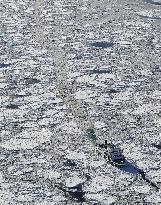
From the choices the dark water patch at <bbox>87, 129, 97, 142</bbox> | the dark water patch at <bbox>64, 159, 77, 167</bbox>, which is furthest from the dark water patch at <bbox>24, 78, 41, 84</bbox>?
the dark water patch at <bbox>64, 159, 77, 167</bbox>

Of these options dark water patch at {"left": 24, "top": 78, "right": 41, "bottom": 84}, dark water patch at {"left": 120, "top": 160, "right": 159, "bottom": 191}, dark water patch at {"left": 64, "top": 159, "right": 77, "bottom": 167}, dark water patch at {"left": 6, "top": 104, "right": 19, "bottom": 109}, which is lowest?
dark water patch at {"left": 64, "top": 159, "right": 77, "bottom": 167}

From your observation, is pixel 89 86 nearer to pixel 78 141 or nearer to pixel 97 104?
pixel 97 104

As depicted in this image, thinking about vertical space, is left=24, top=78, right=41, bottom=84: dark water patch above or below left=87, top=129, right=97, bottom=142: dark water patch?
above

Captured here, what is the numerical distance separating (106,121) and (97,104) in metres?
0.58

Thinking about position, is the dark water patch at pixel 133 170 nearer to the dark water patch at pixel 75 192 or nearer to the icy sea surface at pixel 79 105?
the icy sea surface at pixel 79 105

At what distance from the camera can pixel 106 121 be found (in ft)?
23.1

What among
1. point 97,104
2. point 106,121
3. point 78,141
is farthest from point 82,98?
point 78,141

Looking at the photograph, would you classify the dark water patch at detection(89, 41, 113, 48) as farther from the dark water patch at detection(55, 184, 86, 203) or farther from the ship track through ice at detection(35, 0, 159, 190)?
the dark water patch at detection(55, 184, 86, 203)

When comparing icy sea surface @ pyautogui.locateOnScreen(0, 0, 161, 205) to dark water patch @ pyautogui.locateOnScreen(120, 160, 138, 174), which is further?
dark water patch @ pyautogui.locateOnScreen(120, 160, 138, 174)

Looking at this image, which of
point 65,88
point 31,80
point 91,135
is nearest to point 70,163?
point 91,135

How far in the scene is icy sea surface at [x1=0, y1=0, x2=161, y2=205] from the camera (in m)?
5.64

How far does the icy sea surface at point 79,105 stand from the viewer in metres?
5.64

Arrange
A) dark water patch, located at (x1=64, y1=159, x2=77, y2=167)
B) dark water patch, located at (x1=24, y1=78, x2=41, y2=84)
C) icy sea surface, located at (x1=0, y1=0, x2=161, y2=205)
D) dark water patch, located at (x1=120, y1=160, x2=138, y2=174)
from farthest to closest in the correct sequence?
dark water patch, located at (x1=24, y1=78, x2=41, y2=84) < dark water patch, located at (x1=64, y1=159, x2=77, y2=167) < dark water patch, located at (x1=120, y1=160, x2=138, y2=174) < icy sea surface, located at (x1=0, y1=0, x2=161, y2=205)

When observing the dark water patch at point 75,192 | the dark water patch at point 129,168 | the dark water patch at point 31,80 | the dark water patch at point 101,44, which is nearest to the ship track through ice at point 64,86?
the dark water patch at point 31,80
